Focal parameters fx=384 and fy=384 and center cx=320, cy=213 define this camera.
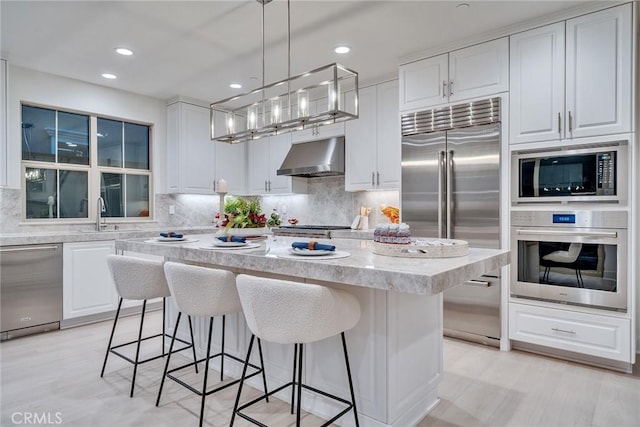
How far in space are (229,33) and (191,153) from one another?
2150 millimetres

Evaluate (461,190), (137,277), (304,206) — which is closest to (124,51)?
(137,277)

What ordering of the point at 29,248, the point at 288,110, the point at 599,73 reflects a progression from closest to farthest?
the point at 288,110 → the point at 599,73 → the point at 29,248

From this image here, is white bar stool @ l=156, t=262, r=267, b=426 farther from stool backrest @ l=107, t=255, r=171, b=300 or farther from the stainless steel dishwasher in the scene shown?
the stainless steel dishwasher

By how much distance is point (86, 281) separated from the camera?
3.85 meters

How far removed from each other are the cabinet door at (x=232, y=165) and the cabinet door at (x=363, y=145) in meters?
1.83

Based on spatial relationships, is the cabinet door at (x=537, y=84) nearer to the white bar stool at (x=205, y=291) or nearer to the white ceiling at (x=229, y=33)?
the white ceiling at (x=229, y=33)

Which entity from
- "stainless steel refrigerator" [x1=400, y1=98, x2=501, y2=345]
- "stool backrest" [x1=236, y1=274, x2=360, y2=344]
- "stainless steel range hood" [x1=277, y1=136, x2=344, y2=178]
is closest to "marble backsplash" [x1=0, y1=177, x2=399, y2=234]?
"stainless steel range hood" [x1=277, y1=136, x2=344, y2=178]

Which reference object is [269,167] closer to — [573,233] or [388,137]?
[388,137]

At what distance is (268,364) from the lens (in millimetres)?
2375

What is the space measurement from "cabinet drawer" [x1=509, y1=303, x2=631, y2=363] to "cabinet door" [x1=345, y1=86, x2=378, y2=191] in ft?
6.65

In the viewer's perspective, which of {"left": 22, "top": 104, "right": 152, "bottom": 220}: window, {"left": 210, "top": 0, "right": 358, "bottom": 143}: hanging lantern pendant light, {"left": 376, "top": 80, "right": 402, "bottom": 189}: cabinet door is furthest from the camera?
{"left": 376, "top": 80, "right": 402, "bottom": 189}: cabinet door

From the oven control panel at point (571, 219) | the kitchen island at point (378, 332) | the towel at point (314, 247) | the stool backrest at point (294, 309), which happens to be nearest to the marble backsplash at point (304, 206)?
the oven control panel at point (571, 219)

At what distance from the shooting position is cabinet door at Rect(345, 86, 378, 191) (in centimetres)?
436

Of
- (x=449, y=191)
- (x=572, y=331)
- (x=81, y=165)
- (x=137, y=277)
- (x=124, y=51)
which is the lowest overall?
(x=572, y=331)
